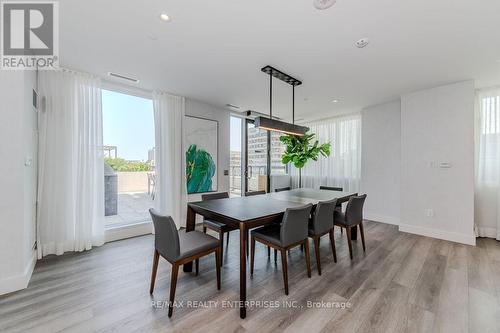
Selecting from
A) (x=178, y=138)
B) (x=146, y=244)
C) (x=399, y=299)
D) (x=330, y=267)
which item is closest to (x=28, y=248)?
(x=146, y=244)

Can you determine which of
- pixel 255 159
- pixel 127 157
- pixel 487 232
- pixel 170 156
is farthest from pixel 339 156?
pixel 127 157

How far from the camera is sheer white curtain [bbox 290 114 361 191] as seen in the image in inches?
203

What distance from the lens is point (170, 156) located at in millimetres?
3982

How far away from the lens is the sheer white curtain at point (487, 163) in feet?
11.6

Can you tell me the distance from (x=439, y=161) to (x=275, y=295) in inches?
149

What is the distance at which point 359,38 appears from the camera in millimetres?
2188

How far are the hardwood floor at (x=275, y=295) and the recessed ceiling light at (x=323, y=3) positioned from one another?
8.82 ft

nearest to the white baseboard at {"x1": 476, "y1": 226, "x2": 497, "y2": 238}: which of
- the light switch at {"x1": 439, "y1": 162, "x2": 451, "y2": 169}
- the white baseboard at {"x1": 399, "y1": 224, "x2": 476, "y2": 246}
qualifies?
the white baseboard at {"x1": 399, "y1": 224, "x2": 476, "y2": 246}

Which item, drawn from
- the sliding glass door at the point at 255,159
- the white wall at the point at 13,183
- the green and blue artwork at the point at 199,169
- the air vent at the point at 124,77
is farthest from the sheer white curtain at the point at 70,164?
the sliding glass door at the point at 255,159

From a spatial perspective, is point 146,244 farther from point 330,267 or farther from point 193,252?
point 330,267

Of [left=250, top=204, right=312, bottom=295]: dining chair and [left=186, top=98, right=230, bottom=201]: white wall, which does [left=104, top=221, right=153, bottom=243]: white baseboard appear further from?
[left=250, top=204, right=312, bottom=295]: dining chair

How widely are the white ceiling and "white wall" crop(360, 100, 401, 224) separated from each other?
97cm

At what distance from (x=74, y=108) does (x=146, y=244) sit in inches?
92.5

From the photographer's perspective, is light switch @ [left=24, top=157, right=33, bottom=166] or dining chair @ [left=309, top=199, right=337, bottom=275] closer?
light switch @ [left=24, top=157, right=33, bottom=166]
